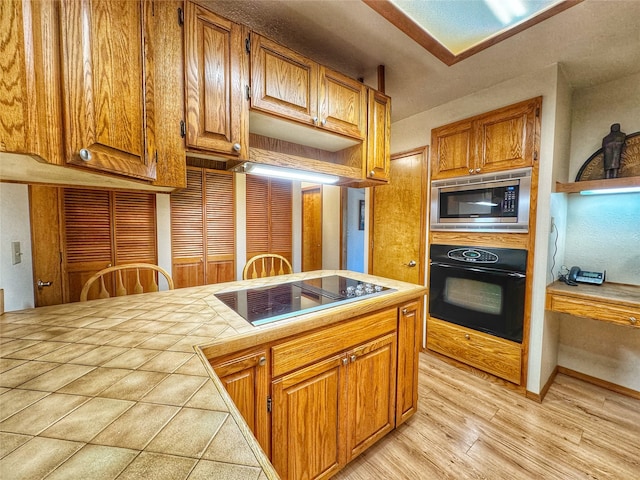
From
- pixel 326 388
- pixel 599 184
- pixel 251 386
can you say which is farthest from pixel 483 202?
pixel 251 386

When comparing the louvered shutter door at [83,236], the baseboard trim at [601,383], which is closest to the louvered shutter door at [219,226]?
the louvered shutter door at [83,236]

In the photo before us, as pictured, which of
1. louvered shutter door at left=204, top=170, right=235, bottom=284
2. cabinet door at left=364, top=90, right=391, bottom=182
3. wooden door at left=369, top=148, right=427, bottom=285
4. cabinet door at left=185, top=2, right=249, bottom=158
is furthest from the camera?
louvered shutter door at left=204, top=170, right=235, bottom=284

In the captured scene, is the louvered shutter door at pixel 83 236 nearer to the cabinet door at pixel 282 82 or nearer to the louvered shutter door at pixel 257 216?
the louvered shutter door at pixel 257 216

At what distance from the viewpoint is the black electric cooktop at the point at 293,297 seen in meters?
1.13

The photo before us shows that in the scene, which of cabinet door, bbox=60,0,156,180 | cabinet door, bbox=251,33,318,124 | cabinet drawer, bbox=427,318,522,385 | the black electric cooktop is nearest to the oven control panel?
cabinet drawer, bbox=427,318,522,385

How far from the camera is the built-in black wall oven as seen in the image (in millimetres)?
2043

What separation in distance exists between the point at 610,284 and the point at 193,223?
4118mm

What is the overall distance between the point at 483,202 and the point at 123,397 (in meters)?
2.57

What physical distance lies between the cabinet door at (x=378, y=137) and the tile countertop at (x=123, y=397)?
1.26 meters

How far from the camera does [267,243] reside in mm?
3742

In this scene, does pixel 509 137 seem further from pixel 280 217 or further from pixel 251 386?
pixel 280 217

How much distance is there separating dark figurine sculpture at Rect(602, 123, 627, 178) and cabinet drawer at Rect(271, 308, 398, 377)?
2045mm

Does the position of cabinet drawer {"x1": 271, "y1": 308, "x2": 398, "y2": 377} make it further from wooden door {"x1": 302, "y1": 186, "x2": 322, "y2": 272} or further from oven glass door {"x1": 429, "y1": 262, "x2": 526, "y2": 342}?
wooden door {"x1": 302, "y1": 186, "x2": 322, "y2": 272}

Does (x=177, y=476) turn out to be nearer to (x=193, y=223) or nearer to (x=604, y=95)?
(x=193, y=223)
